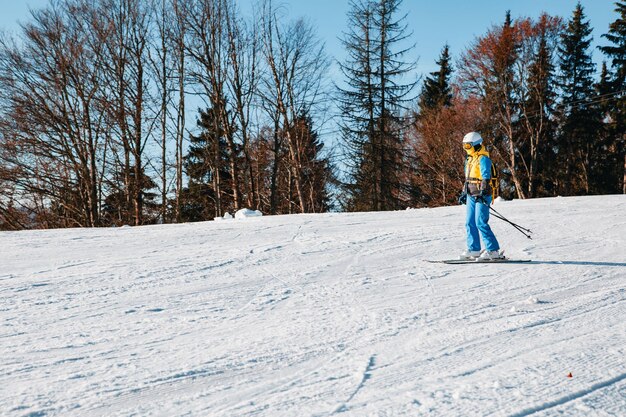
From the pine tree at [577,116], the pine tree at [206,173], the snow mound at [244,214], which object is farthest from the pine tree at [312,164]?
the pine tree at [577,116]

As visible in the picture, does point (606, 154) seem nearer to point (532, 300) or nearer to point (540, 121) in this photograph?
point (540, 121)

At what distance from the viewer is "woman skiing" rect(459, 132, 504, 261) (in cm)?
623

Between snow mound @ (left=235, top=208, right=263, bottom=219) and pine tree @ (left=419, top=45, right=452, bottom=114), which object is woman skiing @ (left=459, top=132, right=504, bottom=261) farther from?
pine tree @ (left=419, top=45, right=452, bottom=114)

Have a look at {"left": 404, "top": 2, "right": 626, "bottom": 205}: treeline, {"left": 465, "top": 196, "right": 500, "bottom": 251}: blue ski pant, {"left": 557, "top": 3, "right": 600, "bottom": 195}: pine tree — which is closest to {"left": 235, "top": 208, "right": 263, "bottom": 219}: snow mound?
{"left": 465, "top": 196, "right": 500, "bottom": 251}: blue ski pant

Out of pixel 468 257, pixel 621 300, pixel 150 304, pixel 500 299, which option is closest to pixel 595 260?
pixel 468 257

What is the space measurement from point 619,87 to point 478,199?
106 ft

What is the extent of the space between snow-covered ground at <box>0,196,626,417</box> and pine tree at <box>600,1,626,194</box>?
2810cm

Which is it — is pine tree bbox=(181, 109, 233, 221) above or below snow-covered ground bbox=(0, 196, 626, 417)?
above

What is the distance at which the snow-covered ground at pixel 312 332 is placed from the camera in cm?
243

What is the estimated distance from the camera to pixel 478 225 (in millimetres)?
6383

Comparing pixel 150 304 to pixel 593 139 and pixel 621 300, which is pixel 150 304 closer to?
pixel 621 300

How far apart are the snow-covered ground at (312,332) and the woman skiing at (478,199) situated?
1.16 feet

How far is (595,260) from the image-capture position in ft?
20.8

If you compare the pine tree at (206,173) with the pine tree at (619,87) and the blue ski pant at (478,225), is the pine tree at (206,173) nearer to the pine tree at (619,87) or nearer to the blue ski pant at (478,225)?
→ the blue ski pant at (478,225)
